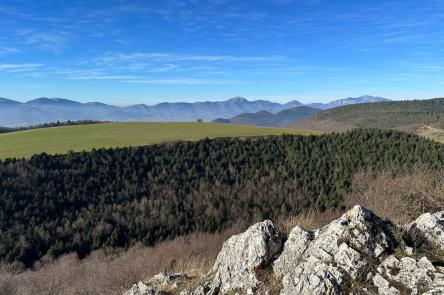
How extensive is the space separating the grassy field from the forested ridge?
278 inches

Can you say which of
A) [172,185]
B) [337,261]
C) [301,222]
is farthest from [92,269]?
[172,185]

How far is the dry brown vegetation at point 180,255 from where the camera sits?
1636cm

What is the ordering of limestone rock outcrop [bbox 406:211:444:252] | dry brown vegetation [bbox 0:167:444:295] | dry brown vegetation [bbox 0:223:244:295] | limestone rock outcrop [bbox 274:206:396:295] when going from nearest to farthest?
limestone rock outcrop [bbox 274:206:396:295]
limestone rock outcrop [bbox 406:211:444:252]
dry brown vegetation [bbox 0:167:444:295]
dry brown vegetation [bbox 0:223:244:295]

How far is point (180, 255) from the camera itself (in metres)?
44.8

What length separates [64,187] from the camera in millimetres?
92812

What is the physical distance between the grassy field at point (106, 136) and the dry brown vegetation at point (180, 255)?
53.0 meters

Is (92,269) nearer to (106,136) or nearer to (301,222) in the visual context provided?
(301,222)

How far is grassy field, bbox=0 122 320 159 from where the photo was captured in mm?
113688

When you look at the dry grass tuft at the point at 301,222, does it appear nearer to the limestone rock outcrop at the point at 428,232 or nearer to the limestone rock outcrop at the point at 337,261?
the limestone rock outcrop at the point at 337,261

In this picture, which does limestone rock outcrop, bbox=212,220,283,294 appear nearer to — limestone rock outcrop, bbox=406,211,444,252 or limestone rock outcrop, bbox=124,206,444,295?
limestone rock outcrop, bbox=124,206,444,295

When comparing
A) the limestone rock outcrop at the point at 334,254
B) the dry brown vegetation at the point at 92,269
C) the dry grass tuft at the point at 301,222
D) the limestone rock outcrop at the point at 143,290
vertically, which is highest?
the limestone rock outcrop at the point at 334,254

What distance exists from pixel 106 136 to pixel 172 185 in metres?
44.6

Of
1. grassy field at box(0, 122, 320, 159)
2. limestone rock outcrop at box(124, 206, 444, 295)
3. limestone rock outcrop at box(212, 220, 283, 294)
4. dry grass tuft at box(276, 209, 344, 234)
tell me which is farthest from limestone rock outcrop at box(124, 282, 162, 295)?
grassy field at box(0, 122, 320, 159)

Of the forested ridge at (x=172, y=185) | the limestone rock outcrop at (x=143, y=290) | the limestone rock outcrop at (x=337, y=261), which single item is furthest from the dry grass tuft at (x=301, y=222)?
the forested ridge at (x=172, y=185)
